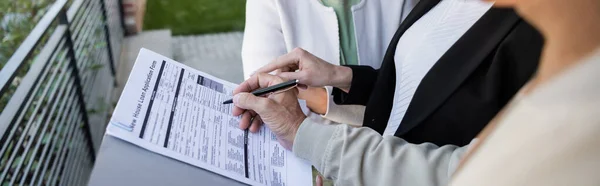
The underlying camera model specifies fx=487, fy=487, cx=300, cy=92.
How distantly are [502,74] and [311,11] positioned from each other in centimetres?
64

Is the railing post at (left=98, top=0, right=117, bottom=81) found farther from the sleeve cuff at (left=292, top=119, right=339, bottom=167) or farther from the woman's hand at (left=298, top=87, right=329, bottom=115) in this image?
the sleeve cuff at (left=292, top=119, right=339, bottom=167)

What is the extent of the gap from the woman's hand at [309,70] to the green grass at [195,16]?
3631mm

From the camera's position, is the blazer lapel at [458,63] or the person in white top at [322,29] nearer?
the blazer lapel at [458,63]

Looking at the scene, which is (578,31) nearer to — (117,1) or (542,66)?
(542,66)

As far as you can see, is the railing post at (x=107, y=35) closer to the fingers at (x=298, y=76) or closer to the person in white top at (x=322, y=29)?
the person in white top at (x=322, y=29)

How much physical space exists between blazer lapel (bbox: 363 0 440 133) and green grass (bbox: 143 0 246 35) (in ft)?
12.2

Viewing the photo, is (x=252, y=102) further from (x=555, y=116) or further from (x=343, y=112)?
(x=555, y=116)

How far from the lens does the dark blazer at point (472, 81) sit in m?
0.81

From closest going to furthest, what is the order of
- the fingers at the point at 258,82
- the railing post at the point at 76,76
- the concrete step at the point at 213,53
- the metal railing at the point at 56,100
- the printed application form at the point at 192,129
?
1. the printed application form at the point at 192,129
2. the fingers at the point at 258,82
3. the metal railing at the point at 56,100
4. the railing post at the point at 76,76
5. the concrete step at the point at 213,53

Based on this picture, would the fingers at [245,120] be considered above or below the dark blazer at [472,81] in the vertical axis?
below

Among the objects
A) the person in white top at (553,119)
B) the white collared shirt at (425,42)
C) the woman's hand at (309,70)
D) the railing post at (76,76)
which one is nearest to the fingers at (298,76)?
the woman's hand at (309,70)

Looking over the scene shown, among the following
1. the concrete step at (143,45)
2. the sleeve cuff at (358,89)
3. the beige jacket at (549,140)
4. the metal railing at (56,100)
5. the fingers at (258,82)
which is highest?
the beige jacket at (549,140)

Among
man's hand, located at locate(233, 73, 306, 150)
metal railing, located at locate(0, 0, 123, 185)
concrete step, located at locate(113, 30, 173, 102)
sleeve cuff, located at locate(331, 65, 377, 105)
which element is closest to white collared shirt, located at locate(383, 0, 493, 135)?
sleeve cuff, located at locate(331, 65, 377, 105)

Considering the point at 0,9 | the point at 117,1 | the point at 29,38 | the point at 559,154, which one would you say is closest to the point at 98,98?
the point at 0,9
